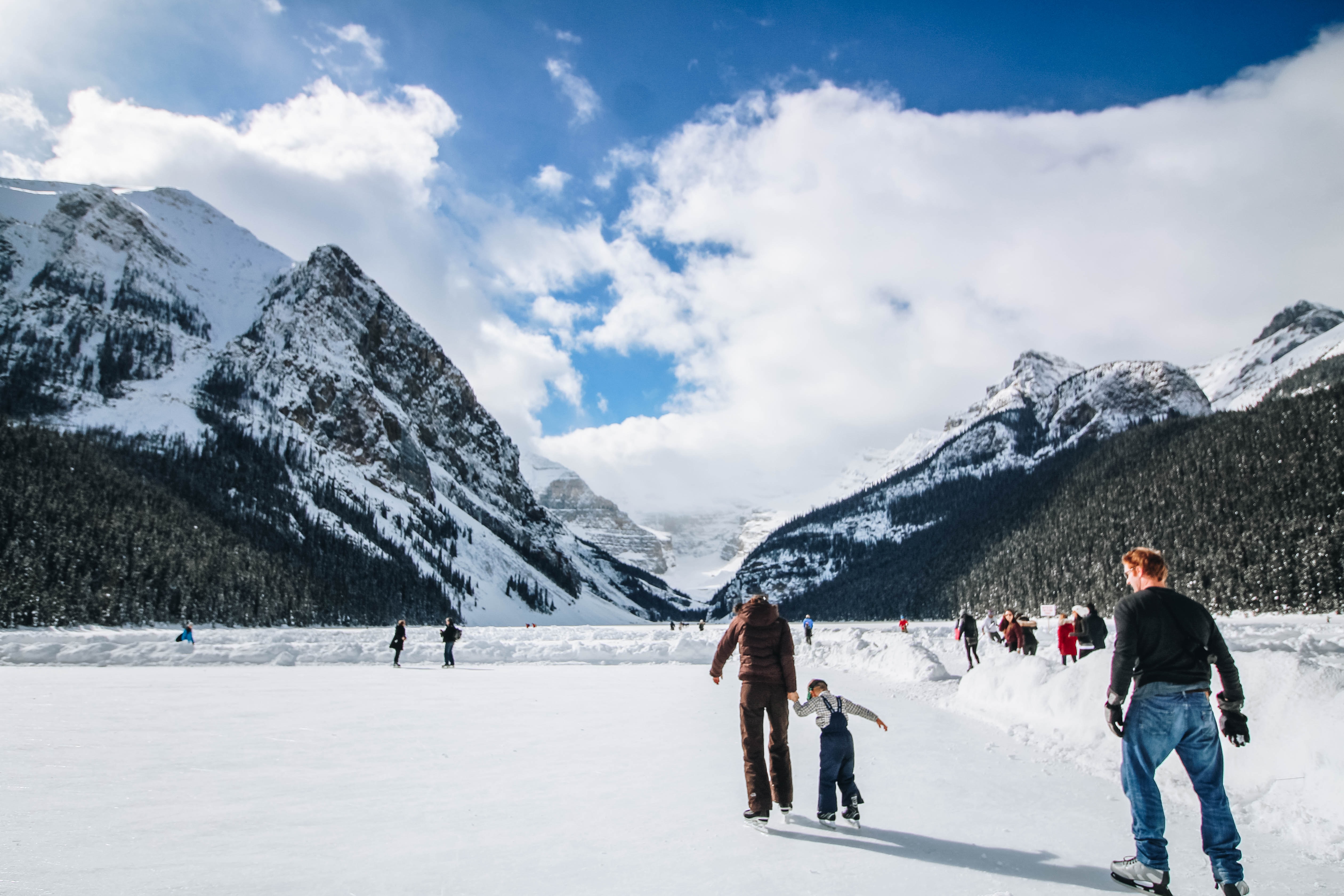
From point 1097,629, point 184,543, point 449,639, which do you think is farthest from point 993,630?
point 184,543

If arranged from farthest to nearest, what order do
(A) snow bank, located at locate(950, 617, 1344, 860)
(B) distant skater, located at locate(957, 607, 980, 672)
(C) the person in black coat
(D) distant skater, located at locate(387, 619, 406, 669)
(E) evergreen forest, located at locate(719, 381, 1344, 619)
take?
(E) evergreen forest, located at locate(719, 381, 1344, 619)
(D) distant skater, located at locate(387, 619, 406, 669)
(B) distant skater, located at locate(957, 607, 980, 672)
(C) the person in black coat
(A) snow bank, located at locate(950, 617, 1344, 860)

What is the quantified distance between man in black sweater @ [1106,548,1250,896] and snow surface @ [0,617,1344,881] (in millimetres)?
556

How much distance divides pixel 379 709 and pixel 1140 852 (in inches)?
516

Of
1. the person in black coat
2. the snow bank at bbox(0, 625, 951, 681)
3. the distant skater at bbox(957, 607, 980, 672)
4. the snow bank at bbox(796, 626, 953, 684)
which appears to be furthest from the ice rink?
the snow bank at bbox(0, 625, 951, 681)

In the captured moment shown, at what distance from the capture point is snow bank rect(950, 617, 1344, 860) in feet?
19.2

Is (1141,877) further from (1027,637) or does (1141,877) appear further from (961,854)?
(1027,637)

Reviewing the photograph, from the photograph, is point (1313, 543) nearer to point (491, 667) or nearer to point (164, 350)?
point (491, 667)

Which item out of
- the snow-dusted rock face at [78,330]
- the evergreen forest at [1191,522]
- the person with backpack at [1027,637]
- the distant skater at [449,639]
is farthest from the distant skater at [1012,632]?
the snow-dusted rock face at [78,330]

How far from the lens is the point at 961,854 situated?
5.30 m

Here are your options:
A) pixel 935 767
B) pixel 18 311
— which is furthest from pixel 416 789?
pixel 18 311

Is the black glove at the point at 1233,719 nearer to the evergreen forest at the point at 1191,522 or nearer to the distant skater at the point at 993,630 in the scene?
the distant skater at the point at 993,630

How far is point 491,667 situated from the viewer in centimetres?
2680

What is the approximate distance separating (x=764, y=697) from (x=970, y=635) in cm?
1782

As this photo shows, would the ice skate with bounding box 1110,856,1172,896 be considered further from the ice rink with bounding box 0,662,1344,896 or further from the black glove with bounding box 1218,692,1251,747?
the black glove with bounding box 1218,692,1251,747
